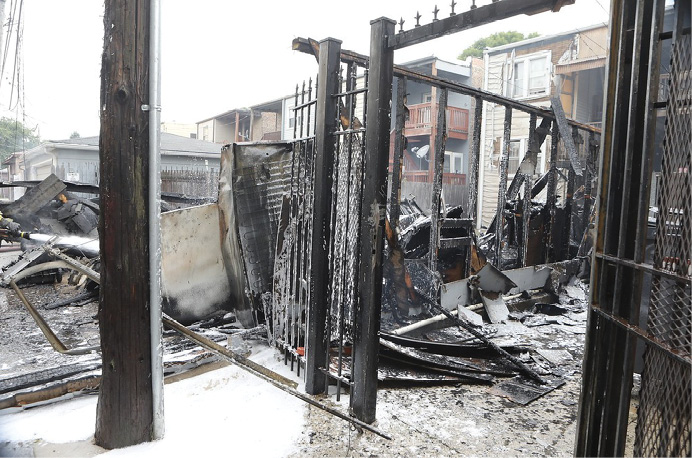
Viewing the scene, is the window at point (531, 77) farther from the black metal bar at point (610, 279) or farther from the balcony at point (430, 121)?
the black metal bar at point (610, 279)

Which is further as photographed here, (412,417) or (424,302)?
(424,302)

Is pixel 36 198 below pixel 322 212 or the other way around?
below

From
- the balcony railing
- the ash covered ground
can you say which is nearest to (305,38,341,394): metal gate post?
the ash covered ground

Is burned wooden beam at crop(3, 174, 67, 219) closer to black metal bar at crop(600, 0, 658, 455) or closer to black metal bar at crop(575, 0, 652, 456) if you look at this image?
black metal bar at crop(575, 0, 652, 456)

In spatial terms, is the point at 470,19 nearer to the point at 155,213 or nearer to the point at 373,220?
the point at 373,220

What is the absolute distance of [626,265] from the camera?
2002 mm

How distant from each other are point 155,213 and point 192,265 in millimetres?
2483

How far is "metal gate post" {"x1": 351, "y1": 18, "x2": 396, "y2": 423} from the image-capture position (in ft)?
10.5

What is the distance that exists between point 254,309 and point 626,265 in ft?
13.3

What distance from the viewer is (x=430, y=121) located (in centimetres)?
2136

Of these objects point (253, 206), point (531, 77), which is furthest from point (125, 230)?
point (531, 77)

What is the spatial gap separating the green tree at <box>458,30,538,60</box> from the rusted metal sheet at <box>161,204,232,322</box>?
→ 36571mm

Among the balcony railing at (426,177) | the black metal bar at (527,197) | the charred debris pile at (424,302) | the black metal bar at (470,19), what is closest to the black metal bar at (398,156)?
the charred debris pile at (424,302)

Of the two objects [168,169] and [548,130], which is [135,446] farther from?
[168,169]
